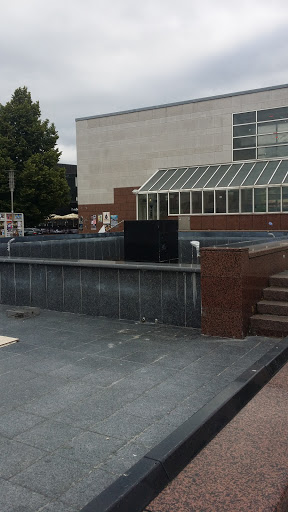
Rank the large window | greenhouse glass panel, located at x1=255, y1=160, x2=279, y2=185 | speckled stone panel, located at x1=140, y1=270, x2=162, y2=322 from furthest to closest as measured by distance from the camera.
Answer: the large window
greenhouse glass panel, located at x1=255, y1=160, x2=279, y2=185
speckled stone panel, located at x1=140, y1=270, x2=162, y2=322

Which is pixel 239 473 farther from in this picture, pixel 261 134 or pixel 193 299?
pixel 261 134

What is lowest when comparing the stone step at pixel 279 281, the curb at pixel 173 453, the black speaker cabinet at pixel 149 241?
the curb at pixel 173 453

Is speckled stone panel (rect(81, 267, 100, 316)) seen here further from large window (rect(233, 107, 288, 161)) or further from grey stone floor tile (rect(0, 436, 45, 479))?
large window (rect(233, 107, 288, 161))

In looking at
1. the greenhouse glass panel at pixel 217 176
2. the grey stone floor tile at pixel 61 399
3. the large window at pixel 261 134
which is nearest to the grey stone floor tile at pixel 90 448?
the grey stone floor tile at pixel 61 399

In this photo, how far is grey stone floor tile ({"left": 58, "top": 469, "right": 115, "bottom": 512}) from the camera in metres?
3.07

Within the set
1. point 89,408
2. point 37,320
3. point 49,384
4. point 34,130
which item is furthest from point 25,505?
point 34,130

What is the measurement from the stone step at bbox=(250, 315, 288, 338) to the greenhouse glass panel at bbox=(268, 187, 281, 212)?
75.9ft

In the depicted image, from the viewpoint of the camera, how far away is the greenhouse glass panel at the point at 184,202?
33.2 m

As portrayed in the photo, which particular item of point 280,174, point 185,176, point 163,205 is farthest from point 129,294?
point 185,176

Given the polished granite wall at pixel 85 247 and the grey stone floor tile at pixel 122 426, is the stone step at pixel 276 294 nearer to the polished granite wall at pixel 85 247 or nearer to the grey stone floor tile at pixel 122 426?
the grey stone floor tile at pixel 122 426

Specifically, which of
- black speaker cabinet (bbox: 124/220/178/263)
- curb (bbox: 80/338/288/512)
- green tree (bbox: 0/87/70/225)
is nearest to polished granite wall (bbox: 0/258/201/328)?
curb (bbox: 80/338/288/512)

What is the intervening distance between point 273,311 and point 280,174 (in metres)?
24.4

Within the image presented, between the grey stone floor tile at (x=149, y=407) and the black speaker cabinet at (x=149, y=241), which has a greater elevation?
the black speaker cabinet at (x=149, y=241)

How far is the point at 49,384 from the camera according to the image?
17.4ft
